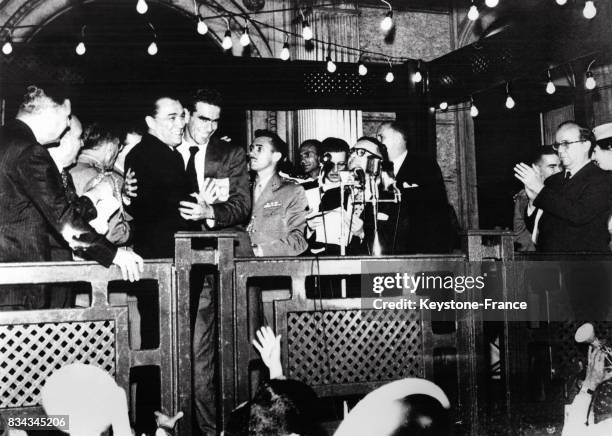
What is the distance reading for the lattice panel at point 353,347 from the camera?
3.70 metres

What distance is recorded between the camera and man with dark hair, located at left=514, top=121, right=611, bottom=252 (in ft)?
15.0

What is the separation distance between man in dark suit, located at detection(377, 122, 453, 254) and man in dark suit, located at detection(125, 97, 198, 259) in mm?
1567

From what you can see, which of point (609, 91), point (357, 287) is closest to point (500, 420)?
point (357, 287)

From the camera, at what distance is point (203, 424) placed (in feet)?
12.7

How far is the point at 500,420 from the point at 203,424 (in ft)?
6.52

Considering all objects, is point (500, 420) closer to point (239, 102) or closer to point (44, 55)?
point (239, 102)

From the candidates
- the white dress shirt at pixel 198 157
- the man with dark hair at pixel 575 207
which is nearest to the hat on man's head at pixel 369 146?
the man with dark hair at pixel 575 207

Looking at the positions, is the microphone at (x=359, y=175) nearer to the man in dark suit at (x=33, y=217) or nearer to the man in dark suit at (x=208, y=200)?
the man in dark suit at (x=208, y=200)

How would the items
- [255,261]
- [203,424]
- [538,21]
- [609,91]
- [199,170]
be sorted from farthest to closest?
[609,91]
[538,21]
[199,170]
[203,424]
[255,261]

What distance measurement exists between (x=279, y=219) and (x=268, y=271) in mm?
1151

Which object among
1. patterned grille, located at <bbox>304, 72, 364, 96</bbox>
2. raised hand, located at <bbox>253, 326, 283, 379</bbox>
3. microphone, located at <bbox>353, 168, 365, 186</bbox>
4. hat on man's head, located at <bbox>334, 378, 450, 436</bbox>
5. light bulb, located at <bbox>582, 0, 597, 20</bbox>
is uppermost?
light bulb, located at <bbox>582, 0, 597, 20</bbox>

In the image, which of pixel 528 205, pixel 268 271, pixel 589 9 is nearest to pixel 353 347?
pixel 268 271

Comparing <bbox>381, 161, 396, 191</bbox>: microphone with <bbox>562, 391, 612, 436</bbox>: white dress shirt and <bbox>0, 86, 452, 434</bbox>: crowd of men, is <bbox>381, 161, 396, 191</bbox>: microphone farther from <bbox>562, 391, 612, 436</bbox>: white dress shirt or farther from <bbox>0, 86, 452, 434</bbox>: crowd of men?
<bbox>562, 391, 612, 436</bbox>: white dress shirt
